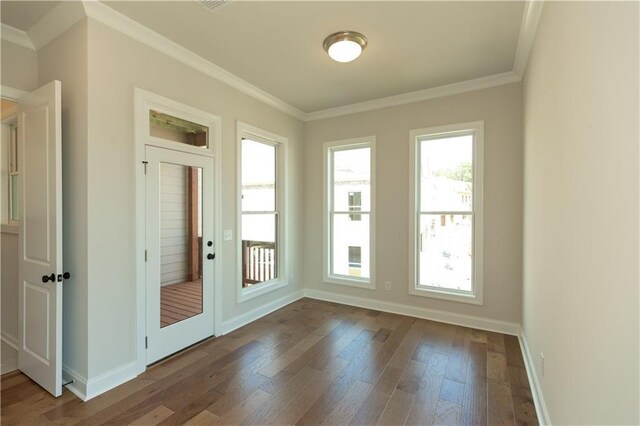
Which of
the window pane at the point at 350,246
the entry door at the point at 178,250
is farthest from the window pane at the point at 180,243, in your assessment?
the window pane at the point at 350,246

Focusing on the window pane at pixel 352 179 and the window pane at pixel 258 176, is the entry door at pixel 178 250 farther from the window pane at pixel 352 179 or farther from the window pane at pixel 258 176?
the window pane at pixel 352 179

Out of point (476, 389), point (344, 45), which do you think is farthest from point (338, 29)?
point (476, 389)

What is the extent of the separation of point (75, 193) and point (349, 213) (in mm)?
3285

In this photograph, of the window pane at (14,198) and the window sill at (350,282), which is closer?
the window pane at (14,198)

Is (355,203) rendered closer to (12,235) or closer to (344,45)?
(344,45)

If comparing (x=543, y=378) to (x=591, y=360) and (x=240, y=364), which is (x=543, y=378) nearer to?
(x=591, y=360)

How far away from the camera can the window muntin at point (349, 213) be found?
Result: 4.48 meters

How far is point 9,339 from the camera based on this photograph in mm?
2973

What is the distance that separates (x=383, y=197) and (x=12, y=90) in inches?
159

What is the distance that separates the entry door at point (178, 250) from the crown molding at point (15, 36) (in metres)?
1.46

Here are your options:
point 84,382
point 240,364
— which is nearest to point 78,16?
point 84,382

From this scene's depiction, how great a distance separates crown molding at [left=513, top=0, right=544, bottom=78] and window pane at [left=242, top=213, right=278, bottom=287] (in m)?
3.44

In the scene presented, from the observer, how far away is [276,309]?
14.1 feet

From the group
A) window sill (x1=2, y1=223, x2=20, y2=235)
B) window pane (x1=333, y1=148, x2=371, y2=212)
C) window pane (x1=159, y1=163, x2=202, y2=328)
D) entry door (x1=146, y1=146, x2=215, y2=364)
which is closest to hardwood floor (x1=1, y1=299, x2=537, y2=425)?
entry door (x1=146, y1=146, x2=215, y2=364)
